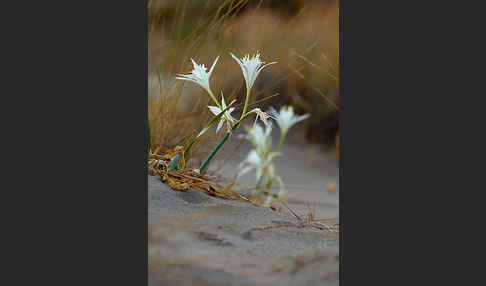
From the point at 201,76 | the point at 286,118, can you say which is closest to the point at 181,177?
the point at 201,76

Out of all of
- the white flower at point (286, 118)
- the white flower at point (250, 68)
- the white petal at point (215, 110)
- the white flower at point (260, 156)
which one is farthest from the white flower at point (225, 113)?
the white flower at point (286, 118)

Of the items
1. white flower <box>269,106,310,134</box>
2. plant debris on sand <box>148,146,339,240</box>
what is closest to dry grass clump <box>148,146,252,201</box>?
plant debris on sand <box>148,146,339,240</box>

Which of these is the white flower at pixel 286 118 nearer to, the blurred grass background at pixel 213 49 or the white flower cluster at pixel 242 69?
the blurred grass background at pixel 213 49

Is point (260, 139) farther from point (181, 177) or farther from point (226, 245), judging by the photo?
point (226, 245)

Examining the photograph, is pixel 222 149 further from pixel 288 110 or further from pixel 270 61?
pixel 288 110

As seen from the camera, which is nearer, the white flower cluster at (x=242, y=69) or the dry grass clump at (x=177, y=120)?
the white flower cluster at (x=242, y=69)

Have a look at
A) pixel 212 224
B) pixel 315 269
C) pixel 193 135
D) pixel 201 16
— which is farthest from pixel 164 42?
pixel 315 269
